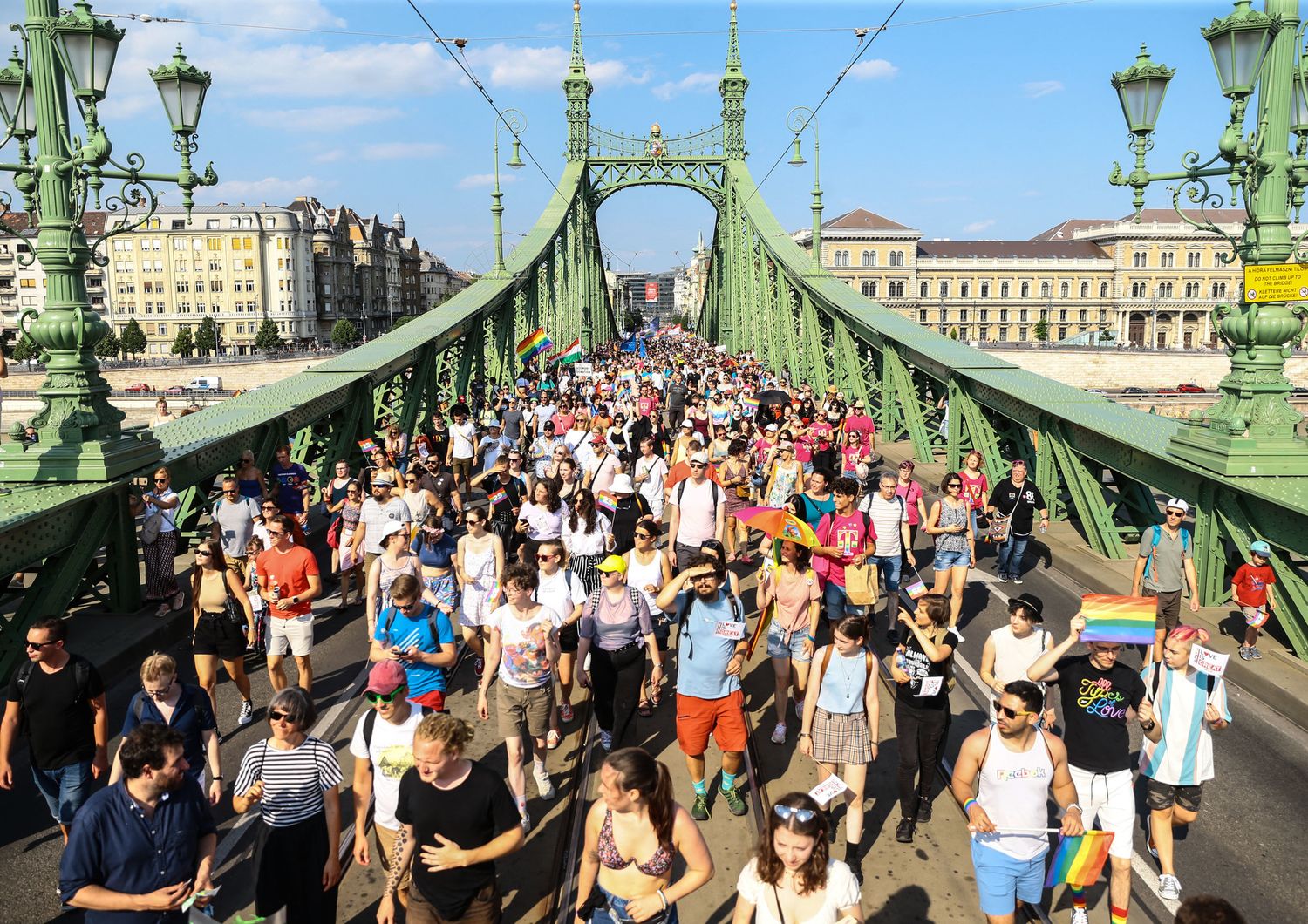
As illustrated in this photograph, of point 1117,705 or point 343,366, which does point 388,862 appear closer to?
point 1117,705

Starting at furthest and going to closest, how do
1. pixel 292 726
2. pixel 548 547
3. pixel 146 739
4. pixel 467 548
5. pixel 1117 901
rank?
pixel 467 548 → pixel 548 547 → pixel 1117 901 → pixel 292 726 → pixel 146 739

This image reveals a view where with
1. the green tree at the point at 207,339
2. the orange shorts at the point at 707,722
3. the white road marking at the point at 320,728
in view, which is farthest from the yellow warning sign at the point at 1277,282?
the green tree at the point at 207,339

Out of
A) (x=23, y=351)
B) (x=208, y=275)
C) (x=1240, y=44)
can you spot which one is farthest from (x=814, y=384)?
(x=208, y=275)

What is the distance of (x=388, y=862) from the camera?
4.51 m

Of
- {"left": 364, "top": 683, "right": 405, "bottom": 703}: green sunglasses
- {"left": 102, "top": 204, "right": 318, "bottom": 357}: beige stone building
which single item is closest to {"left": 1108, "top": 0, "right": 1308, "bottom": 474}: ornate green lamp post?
{"left": 364, "top": 683, "right": 405, "bottom": 703}: green sunglasses

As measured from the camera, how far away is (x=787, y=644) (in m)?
6.59

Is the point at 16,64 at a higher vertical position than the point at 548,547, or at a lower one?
higher

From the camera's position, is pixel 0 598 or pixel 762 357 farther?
pixel 762 357

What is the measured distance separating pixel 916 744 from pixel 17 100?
324 inches

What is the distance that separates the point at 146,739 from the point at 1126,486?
35.2 feet

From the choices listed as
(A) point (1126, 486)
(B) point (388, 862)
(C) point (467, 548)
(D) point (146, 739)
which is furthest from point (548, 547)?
(A) point (1126, 486)

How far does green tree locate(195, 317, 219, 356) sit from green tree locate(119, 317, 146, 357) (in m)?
5.69

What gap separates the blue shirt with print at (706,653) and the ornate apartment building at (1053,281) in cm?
9101

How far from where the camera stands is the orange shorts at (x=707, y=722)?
5.61 metres
